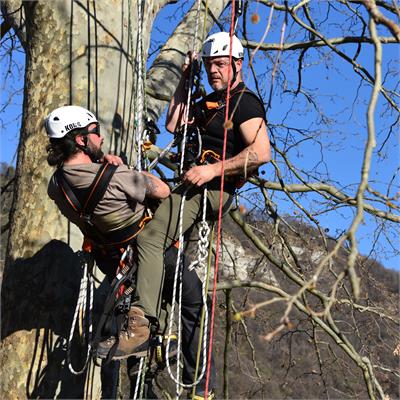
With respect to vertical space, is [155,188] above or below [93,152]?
below

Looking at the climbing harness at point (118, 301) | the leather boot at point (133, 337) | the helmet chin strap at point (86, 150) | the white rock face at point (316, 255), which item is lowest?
the leather boot at point (133, 337)

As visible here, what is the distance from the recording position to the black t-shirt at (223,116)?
11.6ft

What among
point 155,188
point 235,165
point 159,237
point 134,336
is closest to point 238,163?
point 235,165

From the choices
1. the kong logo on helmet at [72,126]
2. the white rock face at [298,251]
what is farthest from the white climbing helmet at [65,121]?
the white rock face at [298,251]

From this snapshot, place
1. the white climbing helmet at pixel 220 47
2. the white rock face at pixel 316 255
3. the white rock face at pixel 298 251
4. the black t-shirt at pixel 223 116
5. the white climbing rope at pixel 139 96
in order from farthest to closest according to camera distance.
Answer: the white rock face at pixel 298 251 → the white rock face at pixel 316 255 → the white climbing rope at pixel 139 96 → the white climbing helmet at pixel 220 47 → the black t-shirt at pixel 223 116

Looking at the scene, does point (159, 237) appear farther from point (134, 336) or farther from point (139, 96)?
point (139, 96)

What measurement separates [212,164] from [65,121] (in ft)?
2.40

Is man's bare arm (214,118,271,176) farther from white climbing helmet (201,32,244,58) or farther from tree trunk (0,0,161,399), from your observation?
tree trunk (0,0,161,399)

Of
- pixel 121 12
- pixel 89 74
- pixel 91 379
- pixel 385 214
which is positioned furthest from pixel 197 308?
pixel 385 214

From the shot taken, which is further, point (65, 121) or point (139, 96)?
point (139, 96)

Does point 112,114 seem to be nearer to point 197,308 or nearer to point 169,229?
point 169,229

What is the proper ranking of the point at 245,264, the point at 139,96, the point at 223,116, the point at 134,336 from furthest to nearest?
1. the point at 245,264
2. the point at 139,96
3. the point at 223,116
4. the point at 134,336

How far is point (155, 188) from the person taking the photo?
3.52 metres

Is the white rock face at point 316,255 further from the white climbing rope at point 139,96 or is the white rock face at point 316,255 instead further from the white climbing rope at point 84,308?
the white climbing rope at point 84,308
